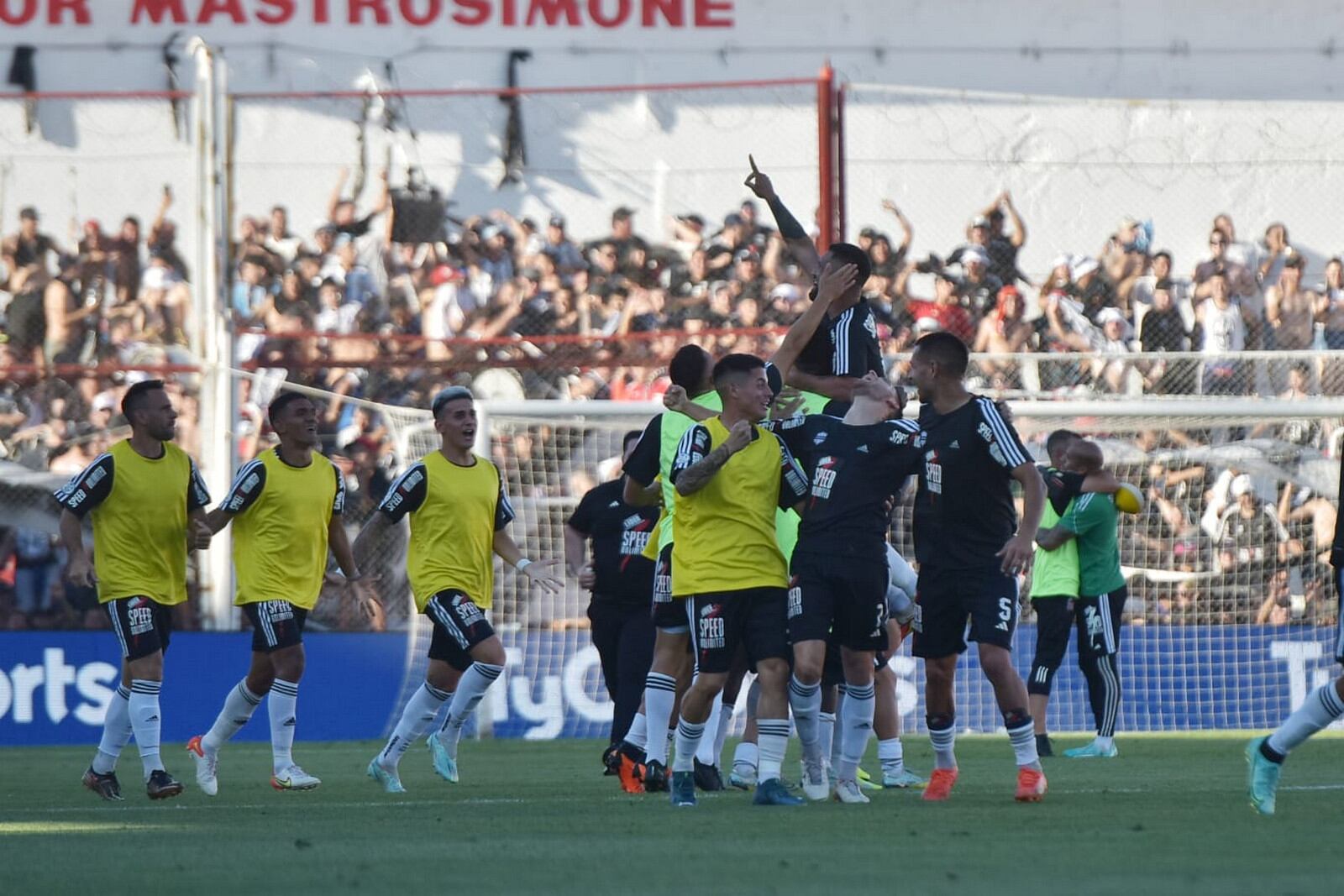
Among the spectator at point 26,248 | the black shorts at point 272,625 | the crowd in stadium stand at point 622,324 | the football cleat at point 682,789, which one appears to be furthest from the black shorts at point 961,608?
the spectator at point 26,248

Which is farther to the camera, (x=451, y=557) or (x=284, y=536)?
(x=284, y=536)

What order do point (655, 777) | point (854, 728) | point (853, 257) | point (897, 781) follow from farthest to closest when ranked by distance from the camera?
point (897, 781), point (655, 777), point (853, 257), point (854, 728)

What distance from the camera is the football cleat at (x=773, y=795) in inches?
344

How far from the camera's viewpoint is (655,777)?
32.0 feet

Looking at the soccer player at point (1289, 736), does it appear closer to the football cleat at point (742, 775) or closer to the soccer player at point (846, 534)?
the soccer player at point (846, 534)

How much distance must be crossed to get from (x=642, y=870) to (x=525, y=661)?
35.3 ft

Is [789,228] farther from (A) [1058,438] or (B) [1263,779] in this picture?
(A) [1058,438]

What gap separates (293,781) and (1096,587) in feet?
19.2

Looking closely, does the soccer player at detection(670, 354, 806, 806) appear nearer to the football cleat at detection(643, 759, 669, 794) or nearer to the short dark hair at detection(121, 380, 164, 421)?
the football cleat at detection(643, 759, 669, 794)

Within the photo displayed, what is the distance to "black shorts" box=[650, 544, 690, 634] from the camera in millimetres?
9758

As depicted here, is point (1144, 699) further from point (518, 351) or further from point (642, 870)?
point (642, 870)

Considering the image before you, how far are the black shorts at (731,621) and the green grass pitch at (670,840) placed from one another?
667 millimetres

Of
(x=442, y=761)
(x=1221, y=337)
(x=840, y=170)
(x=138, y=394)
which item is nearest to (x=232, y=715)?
(x=442, y=761)

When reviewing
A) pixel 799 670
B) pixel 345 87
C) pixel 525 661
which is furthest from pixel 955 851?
pixel 345 87
